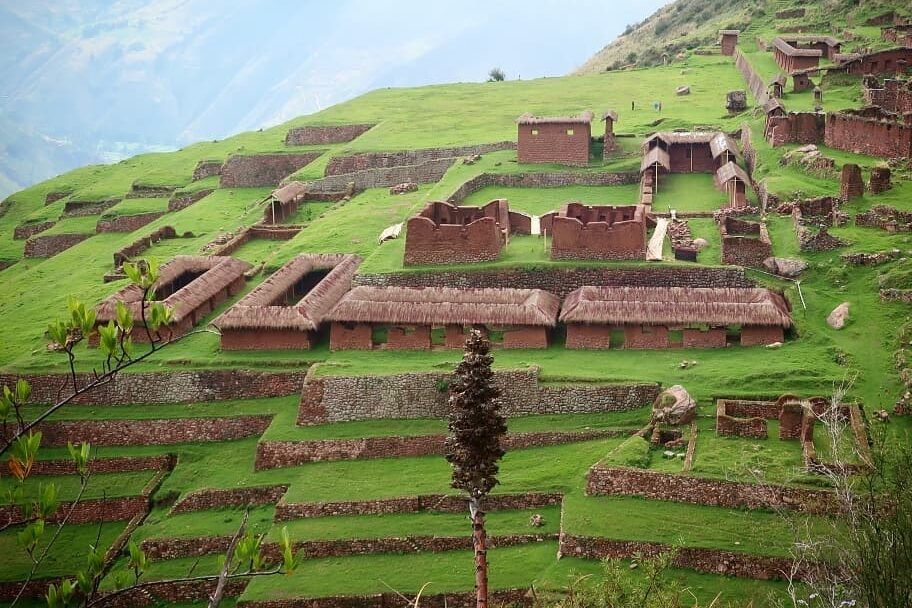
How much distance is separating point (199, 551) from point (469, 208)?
16.8 m

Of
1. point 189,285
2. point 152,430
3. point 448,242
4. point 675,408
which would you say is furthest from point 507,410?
point 189,285

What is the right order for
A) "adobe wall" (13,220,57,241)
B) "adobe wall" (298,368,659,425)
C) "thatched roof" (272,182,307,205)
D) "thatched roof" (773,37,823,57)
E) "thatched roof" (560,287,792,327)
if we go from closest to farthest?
"adobe wall" (298,368,659,425) < "thatched roof" (560,287,792,327) < "thatched roof" (272,182,307,205) < "thatched roof" (773,37,823,57) < "adobe wall" (13,220,57,241)

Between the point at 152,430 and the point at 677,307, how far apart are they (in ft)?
51.6

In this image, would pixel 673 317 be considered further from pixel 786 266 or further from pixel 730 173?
pixel 730 173

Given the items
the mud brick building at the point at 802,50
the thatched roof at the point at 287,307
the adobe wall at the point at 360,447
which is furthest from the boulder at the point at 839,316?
the mud brick building at the point at 802,50

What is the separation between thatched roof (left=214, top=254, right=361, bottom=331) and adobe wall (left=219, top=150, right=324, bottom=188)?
24670mm

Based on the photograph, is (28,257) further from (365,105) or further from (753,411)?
(753,411)

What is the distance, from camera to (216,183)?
65.0 m

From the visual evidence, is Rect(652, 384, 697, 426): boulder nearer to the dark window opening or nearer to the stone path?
the stone path

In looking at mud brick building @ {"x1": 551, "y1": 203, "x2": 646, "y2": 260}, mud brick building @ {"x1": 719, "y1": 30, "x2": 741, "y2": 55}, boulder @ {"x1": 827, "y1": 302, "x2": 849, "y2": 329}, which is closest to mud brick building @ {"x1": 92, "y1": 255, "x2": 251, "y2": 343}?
mud brick building @ {"x1": 551, "y1": 203, "x2": 646, "y2": 260}

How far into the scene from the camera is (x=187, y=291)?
124ft

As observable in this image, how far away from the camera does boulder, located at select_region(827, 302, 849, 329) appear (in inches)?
1214

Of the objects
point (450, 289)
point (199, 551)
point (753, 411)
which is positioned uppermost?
point (450, 289)

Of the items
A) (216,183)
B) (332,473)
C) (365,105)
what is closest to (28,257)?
(216,183)
